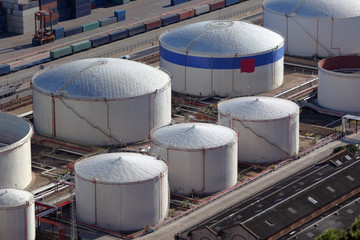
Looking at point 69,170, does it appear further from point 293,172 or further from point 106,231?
point 293,172

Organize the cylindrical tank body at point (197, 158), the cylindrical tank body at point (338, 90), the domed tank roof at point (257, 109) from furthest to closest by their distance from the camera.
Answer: the cylindrical tank body at point (338, 90), the domed tank roof at point (257, 109), the cylindrical tank body at point (197, 158)

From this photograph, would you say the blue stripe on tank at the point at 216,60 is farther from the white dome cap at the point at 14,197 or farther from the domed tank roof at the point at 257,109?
the white dome cap at the point at 14,197

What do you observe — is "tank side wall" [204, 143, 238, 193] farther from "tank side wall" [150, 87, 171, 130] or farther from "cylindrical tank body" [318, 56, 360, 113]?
"cylindrical tank body" [318, 56, 360, 113]

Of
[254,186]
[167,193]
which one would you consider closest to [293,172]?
[254,186]

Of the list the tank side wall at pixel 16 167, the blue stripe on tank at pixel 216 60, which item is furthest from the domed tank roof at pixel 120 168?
the blue stripe on tank at pixel 216 60

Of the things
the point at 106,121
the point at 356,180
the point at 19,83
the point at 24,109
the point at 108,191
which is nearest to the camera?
the point at 108,191
